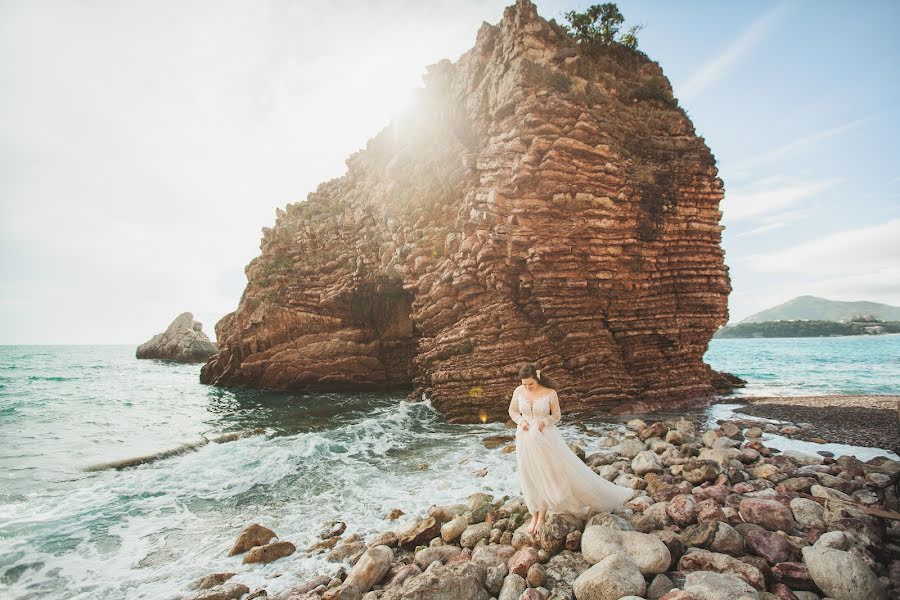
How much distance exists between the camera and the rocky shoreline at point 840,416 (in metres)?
10.3

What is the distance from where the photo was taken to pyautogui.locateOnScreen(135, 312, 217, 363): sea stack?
61.1 metres

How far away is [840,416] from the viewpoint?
1268cm

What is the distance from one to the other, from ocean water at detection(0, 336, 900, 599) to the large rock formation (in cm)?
284

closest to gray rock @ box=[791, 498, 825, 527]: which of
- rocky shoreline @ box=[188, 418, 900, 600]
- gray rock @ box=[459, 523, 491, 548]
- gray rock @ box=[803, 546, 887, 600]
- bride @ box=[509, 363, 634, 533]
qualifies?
rocky shoreline @ box=[188, 418, 900, 600]

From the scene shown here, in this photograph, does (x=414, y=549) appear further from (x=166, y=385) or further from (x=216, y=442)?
(x=166, y=385)

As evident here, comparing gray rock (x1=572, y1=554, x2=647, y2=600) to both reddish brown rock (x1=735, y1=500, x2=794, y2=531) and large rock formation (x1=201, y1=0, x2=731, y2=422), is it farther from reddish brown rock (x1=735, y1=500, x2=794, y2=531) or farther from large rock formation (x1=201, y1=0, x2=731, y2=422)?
large rock formation (x1=201, y1=0, x2=731, y2=422)

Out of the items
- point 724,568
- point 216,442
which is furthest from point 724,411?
point 216,442

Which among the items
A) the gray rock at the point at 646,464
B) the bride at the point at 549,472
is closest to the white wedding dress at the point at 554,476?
the bride at the point at 549,472

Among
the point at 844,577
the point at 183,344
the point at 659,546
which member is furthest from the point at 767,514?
the point at 183,344

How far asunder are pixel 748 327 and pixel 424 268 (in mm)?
158917

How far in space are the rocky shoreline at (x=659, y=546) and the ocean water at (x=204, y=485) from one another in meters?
0.88

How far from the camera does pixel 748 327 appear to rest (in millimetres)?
135375

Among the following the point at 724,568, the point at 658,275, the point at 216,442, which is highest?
the point at 658,275

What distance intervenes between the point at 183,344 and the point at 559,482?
72.4 m
